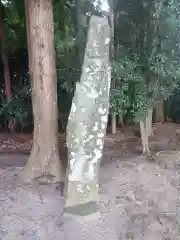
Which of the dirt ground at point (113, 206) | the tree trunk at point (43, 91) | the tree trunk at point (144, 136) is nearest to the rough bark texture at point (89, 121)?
the dirt ground at point (113, 206)

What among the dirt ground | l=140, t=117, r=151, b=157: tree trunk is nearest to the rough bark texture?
the dirt ground

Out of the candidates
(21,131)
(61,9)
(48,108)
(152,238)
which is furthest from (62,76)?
(152,238)

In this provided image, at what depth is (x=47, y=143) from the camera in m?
4.13

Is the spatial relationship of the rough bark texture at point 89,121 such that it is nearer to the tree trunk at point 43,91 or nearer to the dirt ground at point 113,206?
the dirt ground at point 113,206

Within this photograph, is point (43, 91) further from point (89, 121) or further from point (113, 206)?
point (113, 206)

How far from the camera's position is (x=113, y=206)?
376cm

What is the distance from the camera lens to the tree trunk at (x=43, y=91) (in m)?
3.85

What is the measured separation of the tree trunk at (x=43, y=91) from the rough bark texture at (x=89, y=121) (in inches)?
26.8

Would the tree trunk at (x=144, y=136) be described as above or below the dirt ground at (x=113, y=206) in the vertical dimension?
above

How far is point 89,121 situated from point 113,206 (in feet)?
3.22

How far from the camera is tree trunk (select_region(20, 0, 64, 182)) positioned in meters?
3.85

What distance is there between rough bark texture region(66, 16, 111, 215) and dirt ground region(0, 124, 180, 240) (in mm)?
220

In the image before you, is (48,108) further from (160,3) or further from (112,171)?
(160,3)

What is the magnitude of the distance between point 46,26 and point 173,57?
1.83 m
